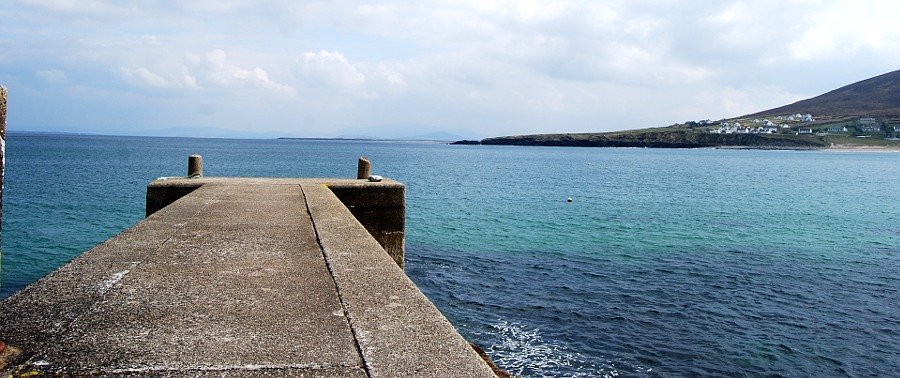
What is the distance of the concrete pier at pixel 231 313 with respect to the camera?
11.8 ft

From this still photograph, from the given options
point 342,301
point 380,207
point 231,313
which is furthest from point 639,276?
point 231,313

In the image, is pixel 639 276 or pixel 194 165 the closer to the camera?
pixel 194 165

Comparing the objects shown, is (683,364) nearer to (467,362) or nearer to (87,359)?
(467,362)

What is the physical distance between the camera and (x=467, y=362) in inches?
147

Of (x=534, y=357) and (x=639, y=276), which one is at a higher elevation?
(x=639, y=276)

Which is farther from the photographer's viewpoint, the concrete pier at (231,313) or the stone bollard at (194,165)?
the stone bollard at (194,165)

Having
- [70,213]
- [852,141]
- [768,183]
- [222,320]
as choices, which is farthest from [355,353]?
[852,141]

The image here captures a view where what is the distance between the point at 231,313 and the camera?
14.8 feet

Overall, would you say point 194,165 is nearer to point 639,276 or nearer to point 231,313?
point 231,313

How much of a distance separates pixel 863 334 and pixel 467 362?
12.9 m

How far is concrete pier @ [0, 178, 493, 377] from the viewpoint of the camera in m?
3.60

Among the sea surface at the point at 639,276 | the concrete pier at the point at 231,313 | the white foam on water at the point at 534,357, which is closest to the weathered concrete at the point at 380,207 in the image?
the sea surface at the point at 639,276

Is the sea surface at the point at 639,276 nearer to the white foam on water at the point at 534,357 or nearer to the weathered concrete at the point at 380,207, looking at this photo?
the white foam on water at the point at 534,357

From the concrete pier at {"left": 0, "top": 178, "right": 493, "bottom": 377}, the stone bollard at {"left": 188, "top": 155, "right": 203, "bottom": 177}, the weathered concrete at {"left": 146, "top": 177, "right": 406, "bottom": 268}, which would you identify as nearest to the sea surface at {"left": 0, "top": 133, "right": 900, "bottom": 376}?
the weathered concrete at {"left": 146, "top": 177, "right": 406, "bottom": 268}
